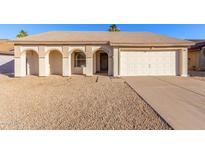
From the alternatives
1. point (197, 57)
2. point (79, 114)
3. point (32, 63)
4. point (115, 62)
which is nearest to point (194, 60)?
point (197, 57)

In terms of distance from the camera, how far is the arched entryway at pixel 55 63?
16797 mm

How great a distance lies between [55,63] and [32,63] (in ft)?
7.66

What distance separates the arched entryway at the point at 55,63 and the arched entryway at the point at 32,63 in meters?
1.41

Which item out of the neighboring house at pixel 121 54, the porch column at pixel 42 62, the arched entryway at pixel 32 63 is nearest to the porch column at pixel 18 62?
the neighboring house at pixel 121 54

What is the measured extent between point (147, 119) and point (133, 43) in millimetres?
10968

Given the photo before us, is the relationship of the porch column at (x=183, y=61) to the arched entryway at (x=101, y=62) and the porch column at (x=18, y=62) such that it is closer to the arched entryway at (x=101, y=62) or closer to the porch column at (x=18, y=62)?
the arched entryway at (x=101, y=62)

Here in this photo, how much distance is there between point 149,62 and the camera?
14.9 meters

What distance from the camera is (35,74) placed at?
1672 cm

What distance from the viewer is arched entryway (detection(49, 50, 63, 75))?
661 inches

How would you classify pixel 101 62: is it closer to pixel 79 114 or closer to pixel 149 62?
pixel 149 62

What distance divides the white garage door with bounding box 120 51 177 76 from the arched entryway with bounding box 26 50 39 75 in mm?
8797

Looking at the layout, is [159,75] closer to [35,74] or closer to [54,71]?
[54,71]

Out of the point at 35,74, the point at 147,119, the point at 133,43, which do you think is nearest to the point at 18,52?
the point at 35,74

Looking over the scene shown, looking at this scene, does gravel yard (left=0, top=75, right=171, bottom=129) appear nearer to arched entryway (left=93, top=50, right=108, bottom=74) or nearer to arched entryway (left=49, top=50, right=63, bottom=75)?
arched entryway (left=49, top=50, right=63, bottom=75)
